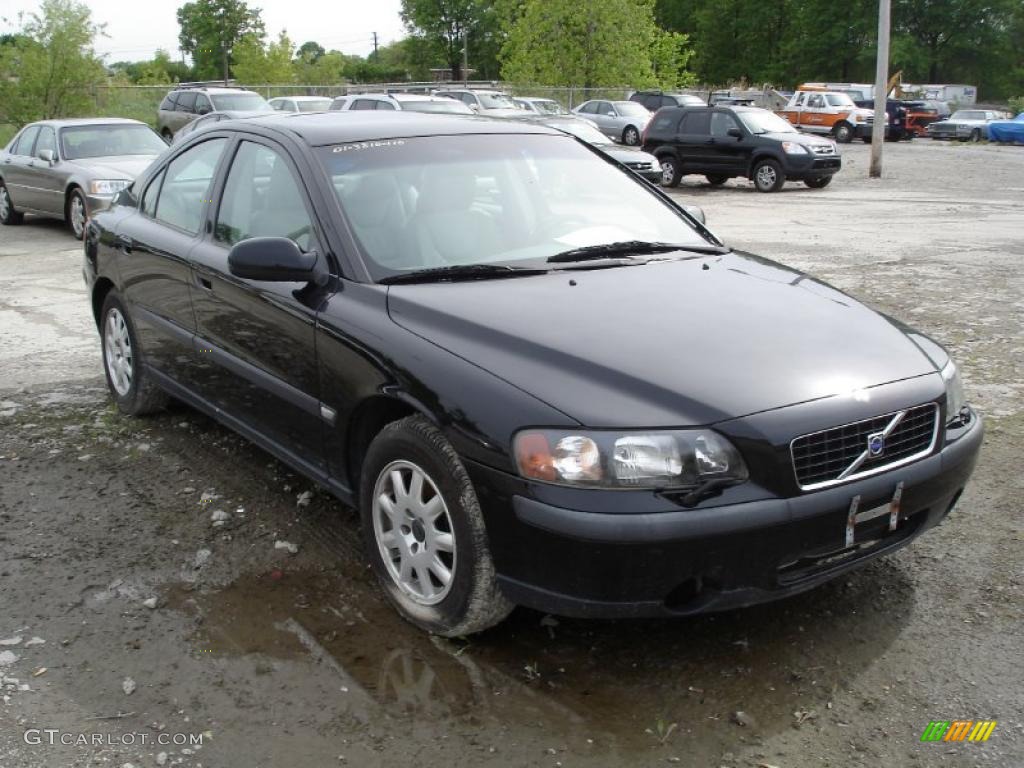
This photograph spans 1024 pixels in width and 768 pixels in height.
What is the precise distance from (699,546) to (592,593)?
337 mm

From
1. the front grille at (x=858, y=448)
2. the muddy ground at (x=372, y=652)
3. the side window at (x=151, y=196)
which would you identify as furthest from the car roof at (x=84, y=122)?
the front grille at (x=858, y=448)

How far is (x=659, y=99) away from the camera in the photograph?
1502 inches

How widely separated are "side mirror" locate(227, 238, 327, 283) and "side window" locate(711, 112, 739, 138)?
1904 cm

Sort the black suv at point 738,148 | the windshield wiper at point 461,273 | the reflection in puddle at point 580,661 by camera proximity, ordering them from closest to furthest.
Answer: the reflection in puddle at point 580,661, the windshield wiper at point 461,273, the black suv at point 738,148

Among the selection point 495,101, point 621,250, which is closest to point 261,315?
point 621,250

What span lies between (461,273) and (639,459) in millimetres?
1249

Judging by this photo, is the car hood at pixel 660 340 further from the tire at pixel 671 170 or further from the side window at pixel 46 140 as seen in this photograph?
the tire at pixel 671 170

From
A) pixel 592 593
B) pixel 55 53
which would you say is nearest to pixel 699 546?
pixel 592 593

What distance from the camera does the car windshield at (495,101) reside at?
3053cm

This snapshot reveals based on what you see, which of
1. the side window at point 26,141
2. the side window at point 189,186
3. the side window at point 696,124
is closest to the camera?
the side window at point 189,186

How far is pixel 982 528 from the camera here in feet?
14.2

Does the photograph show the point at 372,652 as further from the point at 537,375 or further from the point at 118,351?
the point at 118,351

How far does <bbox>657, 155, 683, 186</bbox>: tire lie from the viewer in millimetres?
22375

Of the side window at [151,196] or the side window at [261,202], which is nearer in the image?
the side window at [261,202]
